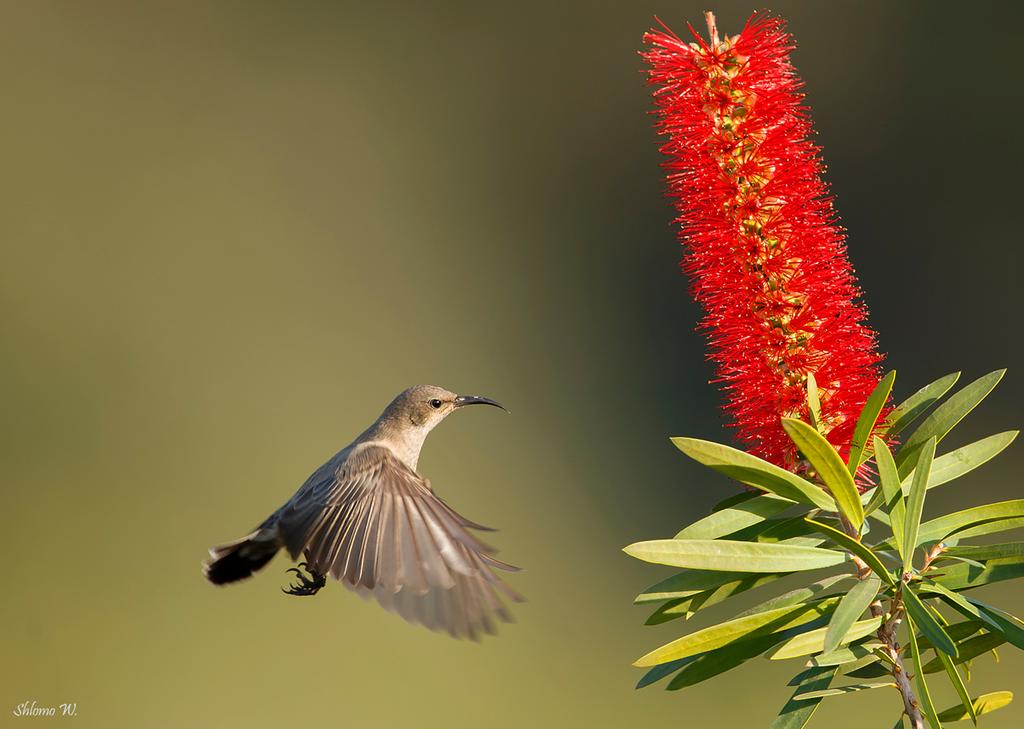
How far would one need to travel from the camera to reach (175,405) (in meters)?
3.89

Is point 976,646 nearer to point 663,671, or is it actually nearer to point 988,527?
point 988,527

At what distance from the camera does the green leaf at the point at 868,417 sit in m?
0.83

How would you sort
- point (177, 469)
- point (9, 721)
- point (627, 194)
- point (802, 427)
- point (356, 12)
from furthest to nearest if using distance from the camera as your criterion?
point (356, 12)
point (627, 194)
point (177, 469)
point (9, 721)
point (802, 427)

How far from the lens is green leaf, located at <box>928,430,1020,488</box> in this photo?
88 cm

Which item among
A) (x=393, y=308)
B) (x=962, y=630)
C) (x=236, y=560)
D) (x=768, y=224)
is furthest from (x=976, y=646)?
(x=393, y=308)

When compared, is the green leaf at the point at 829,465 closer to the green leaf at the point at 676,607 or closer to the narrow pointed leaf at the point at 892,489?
the narrow pointed leaf at the point at 892,489

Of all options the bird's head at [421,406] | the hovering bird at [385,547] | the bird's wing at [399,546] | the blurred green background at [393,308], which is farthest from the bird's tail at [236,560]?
the blurred green background at [393,308]

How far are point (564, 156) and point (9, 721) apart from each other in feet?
9.12

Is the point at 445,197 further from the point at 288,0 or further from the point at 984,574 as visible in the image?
the point at 984,574

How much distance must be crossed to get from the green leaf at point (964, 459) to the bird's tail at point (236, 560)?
111 cm

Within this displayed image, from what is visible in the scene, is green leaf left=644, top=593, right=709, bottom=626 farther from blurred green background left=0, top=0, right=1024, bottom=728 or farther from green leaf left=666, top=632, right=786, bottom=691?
blurred green background left=0, top=0, right=1024, bottom=728

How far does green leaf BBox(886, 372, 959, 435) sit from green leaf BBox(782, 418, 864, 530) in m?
0.13

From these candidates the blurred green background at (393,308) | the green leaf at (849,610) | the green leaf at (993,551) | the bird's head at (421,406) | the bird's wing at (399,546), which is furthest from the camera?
the blurred green background at (393,308)

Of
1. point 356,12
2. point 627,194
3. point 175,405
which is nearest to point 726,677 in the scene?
point 627,194
